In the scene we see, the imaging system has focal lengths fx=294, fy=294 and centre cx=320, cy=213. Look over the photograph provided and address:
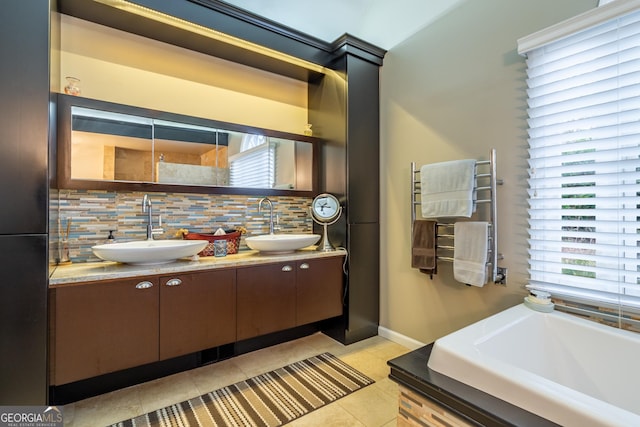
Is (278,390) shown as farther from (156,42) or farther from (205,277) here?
(156,42)

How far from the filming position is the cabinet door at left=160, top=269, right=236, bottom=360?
70.0 inches

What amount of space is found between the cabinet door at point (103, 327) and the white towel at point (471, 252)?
1.94 m

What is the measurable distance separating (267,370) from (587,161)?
2395 mm

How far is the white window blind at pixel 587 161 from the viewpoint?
145cm

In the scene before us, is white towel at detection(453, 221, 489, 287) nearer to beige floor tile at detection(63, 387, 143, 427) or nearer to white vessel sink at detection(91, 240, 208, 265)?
white vessel sink at detection(91, 240, 208, 265)

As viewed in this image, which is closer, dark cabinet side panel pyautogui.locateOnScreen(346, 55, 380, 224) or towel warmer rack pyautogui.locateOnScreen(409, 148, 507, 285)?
towel warmer rack pyautogui.locateOnScreen(409, 148, 507, 285)

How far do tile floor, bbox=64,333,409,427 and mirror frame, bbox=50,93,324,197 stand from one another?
1.32m

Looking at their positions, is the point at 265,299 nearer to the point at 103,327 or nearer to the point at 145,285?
the point at 145,285

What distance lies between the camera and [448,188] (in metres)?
2.03

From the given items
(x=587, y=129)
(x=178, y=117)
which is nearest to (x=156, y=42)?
(x=178, y=117)

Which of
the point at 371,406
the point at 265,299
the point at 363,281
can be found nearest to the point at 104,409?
the point at 265,299

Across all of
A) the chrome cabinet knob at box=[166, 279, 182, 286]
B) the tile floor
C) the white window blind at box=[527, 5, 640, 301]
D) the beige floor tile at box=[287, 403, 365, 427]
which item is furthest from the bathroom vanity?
the white window blind at box=[527, 5, 640, 301]

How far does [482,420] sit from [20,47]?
2.52 metres

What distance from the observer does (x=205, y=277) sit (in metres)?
1.90
